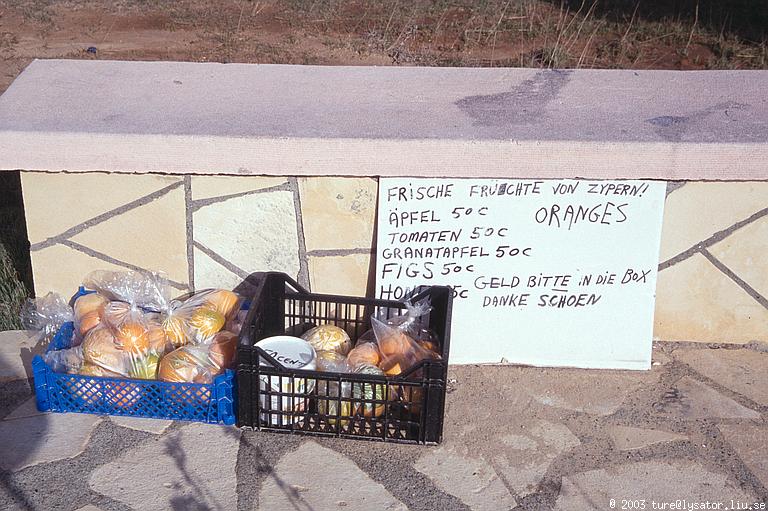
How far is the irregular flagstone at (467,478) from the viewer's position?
9.60ft

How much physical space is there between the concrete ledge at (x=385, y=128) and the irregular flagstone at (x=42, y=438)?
3.11 feet

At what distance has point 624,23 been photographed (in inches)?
331

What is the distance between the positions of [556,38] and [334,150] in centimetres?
527

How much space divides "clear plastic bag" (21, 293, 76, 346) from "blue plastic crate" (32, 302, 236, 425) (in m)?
0.40

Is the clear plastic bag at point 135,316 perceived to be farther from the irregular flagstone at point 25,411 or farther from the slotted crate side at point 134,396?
the irregular flagstone at point 25,411

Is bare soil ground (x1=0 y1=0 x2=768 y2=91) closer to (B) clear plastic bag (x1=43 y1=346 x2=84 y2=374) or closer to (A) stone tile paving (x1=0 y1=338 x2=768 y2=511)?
(A) stone tile paving (x1=0 y1=338 x2=768 y2=511)

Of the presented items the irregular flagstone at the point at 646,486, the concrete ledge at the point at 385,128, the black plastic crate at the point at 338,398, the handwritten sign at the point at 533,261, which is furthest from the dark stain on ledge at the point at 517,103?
the irregular flagstone at the point at 646,486

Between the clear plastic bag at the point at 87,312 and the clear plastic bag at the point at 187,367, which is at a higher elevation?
the clear plastic bag at the point at 87,312

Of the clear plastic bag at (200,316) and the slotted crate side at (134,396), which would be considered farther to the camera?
the clear plastic bag at (200,316)

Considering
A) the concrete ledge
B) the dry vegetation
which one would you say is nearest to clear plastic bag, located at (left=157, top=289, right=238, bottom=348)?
the concrete ledge

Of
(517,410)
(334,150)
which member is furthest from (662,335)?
(334,150)

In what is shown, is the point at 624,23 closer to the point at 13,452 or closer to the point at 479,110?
the point at 479,110

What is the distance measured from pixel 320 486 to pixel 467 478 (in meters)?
0.50

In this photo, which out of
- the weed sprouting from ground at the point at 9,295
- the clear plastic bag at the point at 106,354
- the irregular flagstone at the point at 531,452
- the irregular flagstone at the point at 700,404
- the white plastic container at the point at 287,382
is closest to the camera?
the irregular flagstone at the point at 531,452
